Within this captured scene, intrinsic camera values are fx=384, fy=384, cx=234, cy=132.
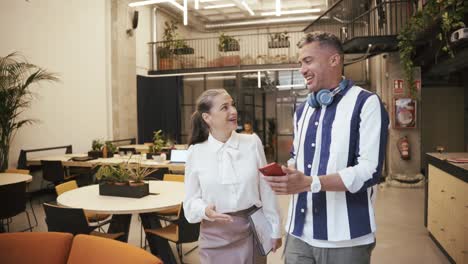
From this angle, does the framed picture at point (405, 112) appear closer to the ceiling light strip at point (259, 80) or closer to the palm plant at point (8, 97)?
the ceiling light strip at point (259, 80)

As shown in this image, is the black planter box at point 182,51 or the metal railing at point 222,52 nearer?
the metal railing at point 222,52

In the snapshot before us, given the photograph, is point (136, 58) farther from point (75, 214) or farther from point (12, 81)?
point (75, 214)

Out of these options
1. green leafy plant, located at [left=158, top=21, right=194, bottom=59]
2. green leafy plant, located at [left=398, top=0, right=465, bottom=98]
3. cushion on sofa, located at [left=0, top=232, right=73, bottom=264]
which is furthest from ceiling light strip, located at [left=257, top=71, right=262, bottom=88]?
cushion on sofa, located at [left=0, top=232, right=73, bottom=264]

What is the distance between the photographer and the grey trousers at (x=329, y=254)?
1.56 meters

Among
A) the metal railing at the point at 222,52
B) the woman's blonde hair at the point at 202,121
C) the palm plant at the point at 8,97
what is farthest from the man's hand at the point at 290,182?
the metal railing at the point at 222,52

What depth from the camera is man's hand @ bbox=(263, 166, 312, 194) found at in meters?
1.42

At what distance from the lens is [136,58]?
12.5m

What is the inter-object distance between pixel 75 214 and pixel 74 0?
7913mm

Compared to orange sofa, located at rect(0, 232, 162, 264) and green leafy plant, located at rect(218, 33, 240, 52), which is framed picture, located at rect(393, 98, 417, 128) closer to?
green leafy plant, located at rect(218, 33, 240, 52)

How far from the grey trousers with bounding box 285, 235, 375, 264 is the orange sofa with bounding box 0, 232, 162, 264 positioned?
780 millimetres

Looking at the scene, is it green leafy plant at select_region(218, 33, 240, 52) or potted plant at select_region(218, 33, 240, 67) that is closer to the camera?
potted plant at select_region(218, 33, 240, 67)

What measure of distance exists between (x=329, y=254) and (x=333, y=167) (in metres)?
0.36

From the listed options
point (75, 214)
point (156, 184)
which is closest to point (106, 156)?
point (156, 184)

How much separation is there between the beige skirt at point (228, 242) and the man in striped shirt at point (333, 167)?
1.44ft
